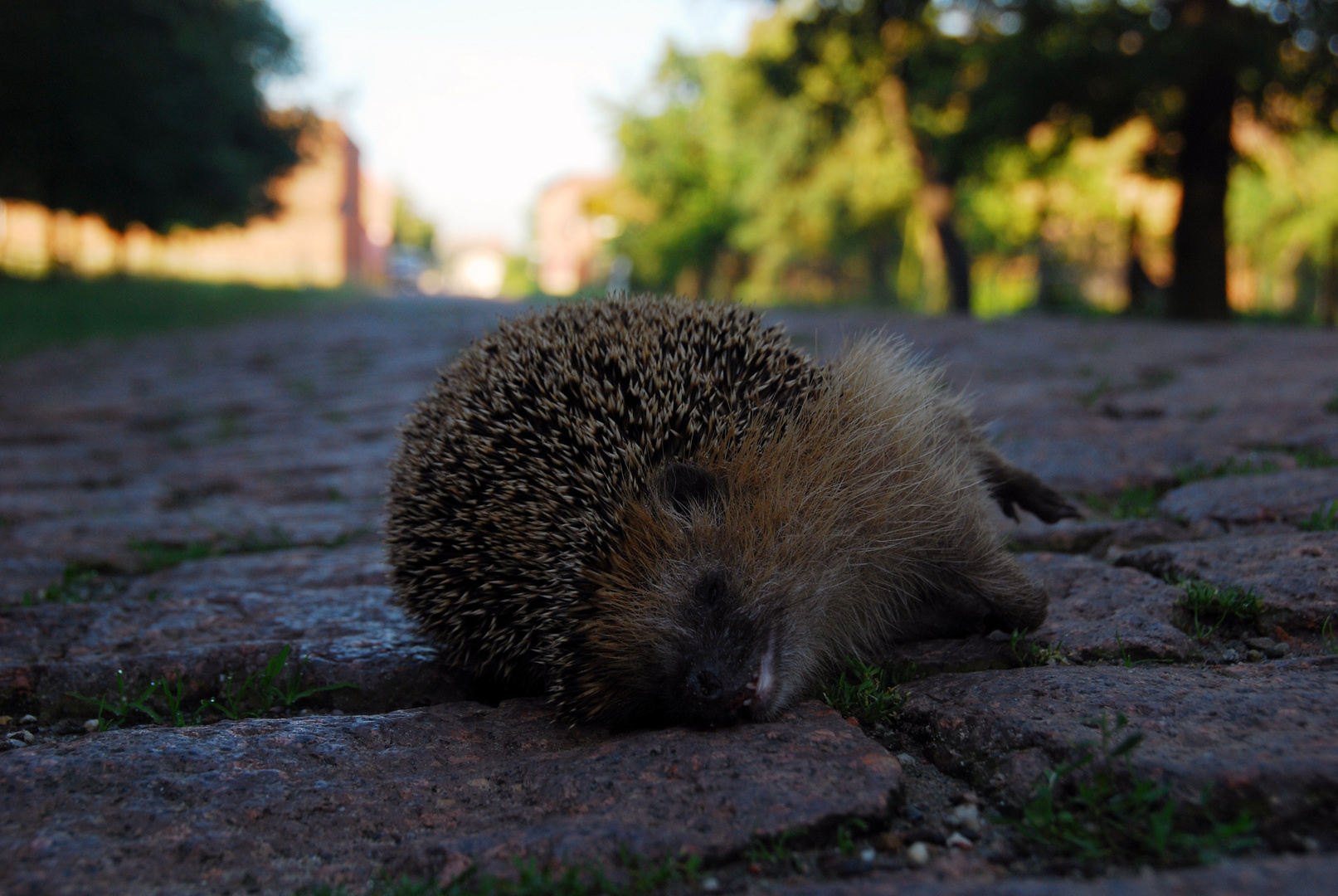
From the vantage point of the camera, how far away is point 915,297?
3562 cm

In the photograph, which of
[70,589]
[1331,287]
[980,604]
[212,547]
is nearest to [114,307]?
[212,547]

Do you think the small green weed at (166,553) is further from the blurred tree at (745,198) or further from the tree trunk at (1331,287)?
the blurred tree at (745,198)

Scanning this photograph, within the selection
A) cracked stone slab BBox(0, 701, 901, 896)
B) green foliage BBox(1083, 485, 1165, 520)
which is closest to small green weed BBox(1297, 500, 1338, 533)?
green foliage BBox(1083, 485, 1165, 520)

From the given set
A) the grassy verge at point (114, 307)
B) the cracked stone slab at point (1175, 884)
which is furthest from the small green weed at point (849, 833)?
the grassy verge at point (114, 307)

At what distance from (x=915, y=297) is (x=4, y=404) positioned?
31.5m

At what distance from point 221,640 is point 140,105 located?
18440 mm

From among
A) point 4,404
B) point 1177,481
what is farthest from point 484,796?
point 4,404

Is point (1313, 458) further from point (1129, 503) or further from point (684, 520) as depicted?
point (684, 520)

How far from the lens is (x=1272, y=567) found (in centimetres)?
296

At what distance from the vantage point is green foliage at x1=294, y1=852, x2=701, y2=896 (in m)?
1.82

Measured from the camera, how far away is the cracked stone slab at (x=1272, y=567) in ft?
8.92

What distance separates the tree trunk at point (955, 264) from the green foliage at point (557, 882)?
18.4 m

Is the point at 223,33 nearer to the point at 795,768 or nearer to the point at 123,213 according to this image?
the point at 123,213

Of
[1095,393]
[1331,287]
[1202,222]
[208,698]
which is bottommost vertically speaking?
[208,698]
